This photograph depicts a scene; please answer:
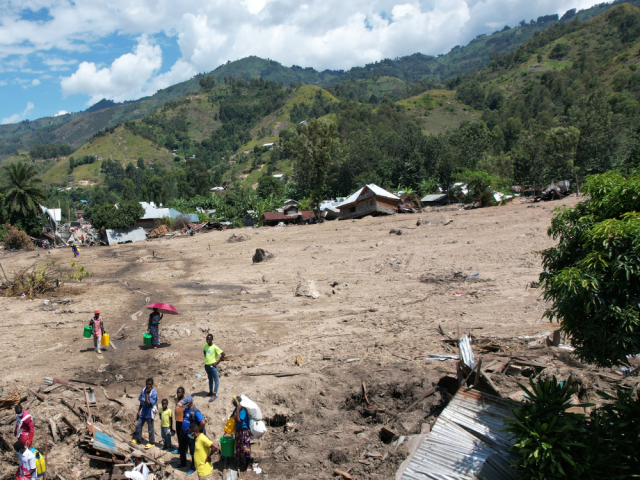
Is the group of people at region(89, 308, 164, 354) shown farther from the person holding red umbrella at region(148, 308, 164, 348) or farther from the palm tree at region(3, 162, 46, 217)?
the palm tree at region(3, 162, 46, 217)

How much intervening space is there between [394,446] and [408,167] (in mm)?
56773

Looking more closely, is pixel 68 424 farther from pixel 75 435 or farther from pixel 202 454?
pixel 202 454

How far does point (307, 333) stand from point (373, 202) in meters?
27.9

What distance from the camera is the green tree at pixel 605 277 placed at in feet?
13.4

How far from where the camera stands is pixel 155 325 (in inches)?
434

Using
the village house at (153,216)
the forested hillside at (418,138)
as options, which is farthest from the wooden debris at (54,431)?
the village house at (153,216)

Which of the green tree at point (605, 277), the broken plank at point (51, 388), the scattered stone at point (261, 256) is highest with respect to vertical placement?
the green tree at point (605, 277)

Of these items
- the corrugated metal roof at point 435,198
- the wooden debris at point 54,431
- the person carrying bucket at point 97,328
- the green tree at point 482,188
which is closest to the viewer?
the wooden debris at point 54,431

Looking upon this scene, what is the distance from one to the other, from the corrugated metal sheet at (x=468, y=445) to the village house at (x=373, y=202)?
32976 millimetres

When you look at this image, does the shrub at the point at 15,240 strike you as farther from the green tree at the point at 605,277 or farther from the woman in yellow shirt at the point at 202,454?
the green tree at the point at 605,277

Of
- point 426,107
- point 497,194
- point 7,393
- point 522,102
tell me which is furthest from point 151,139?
point 7,393

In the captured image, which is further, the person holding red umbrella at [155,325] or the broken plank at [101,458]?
the person holding red umbrella at [155,325]

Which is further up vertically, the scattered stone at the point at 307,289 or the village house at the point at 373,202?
the village house at the point at 373,202

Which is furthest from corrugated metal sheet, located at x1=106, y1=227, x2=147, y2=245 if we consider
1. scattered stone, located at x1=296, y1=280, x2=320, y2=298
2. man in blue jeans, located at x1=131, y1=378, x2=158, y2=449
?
man in blue jeans, located at x1=131, y1=378, x2=158, y2=449
